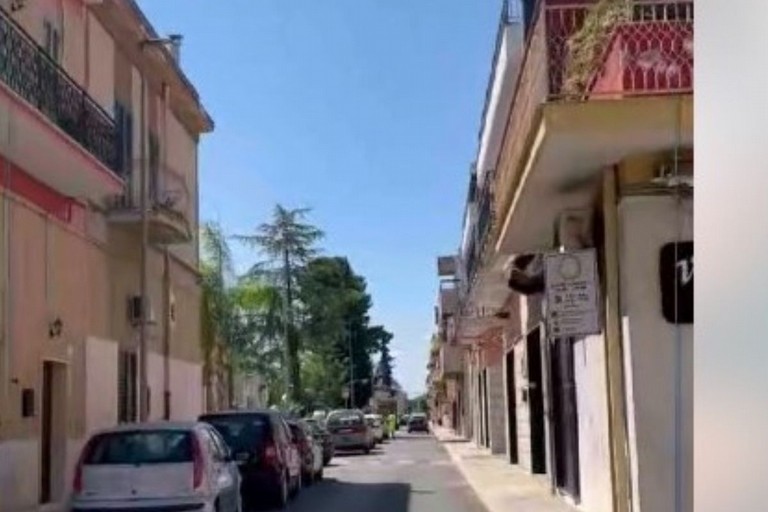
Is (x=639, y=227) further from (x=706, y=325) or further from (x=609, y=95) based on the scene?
(x=706, y=325)

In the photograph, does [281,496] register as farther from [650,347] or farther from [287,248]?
[287,248]

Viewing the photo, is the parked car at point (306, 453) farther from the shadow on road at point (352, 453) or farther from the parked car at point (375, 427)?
the parked car at point (375, 427)

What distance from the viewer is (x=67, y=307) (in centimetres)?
2111

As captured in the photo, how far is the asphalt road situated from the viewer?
2072cm

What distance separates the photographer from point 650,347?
12.2 meters

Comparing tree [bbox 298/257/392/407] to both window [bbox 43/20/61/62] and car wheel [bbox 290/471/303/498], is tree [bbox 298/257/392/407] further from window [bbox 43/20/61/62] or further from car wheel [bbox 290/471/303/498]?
window [bbox 43/20/61/62]

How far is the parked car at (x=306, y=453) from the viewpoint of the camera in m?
26.9

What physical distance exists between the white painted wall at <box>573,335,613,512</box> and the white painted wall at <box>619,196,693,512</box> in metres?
1.22

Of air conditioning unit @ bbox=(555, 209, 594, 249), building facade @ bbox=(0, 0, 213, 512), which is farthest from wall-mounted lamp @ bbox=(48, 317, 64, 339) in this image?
air conditioning unit @ bbox=(555, 209, 594, 249)

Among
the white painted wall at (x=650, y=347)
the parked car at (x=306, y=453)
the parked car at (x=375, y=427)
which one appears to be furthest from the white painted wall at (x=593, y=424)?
the parked car at (x=375, y=427)

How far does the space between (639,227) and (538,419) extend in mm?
13848

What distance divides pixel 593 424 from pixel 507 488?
7.89 metres

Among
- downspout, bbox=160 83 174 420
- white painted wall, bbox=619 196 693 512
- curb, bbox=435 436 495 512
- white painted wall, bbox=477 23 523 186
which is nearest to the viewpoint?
white painted wall, bbox=619 196 693 512

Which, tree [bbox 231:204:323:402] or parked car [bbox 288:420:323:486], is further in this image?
tree [bbox 231:204:323:402]
